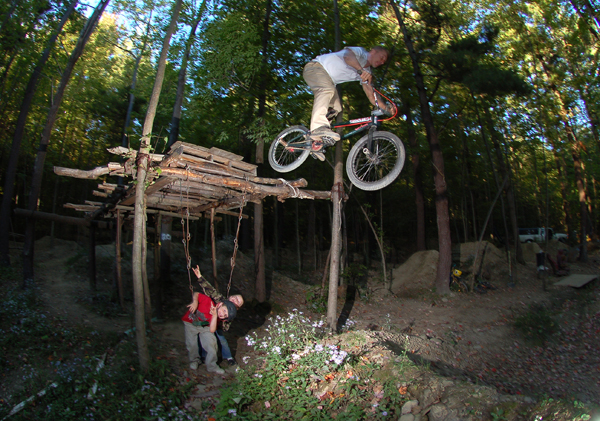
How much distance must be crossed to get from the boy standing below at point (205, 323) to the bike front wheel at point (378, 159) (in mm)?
2807

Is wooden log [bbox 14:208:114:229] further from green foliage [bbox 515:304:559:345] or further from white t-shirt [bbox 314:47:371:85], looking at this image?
green foliage [bbox 515:304:559:345]

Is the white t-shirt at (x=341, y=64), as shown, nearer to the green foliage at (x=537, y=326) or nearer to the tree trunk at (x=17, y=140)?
the green foliage at (x=537, y=326)

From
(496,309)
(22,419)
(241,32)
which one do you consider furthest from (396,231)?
(22,419)

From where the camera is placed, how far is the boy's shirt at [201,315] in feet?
18.5

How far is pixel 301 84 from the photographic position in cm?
977

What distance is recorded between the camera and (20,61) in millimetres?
12398

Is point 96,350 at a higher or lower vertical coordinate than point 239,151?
lower

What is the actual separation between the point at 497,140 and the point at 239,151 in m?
11.1

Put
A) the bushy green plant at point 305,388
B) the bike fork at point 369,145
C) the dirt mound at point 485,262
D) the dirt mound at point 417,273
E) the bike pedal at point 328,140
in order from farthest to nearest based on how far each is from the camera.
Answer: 1. the dirt mound at point 485,262
2. the dirt mound at point 417,273
3. the bike pedal at point 328,140
4. the bike fork at point 369,145
5. the bushy green plant at point 305,388

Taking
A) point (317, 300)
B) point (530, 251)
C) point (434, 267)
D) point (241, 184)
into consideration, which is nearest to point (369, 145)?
point (241, 184)

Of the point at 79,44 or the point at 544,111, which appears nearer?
the point at 79,44

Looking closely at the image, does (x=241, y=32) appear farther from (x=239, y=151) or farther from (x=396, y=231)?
(x=396, y=231)

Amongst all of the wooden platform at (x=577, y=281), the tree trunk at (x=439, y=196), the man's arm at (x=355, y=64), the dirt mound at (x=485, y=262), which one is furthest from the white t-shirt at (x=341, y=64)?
the wooden platform at (x=577, y=281)

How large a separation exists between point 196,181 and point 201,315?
2.03 meters
